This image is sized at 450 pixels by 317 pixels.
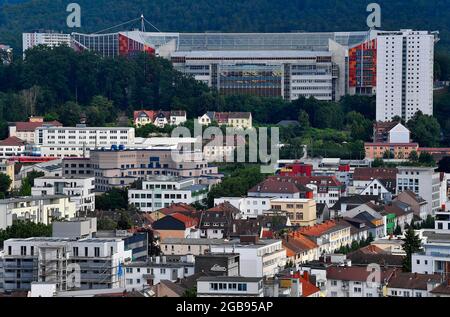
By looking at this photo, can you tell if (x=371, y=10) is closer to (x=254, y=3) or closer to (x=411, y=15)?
(x=411, y=15)

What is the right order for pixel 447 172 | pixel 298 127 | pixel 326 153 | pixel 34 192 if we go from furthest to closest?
pixel 298 127 < pixel 326 153 < pixel 447 172 < pixel 34 192

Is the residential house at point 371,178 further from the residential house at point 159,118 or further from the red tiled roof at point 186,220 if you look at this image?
the residential house at point 159,118

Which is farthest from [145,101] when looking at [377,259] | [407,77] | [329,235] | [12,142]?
[377,259]

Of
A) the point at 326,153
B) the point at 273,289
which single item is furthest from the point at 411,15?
the point at 273,289

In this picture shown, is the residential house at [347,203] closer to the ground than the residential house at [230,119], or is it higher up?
closer to the ground

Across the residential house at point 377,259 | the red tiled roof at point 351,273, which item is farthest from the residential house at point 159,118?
the red tiled roof at point 351,273

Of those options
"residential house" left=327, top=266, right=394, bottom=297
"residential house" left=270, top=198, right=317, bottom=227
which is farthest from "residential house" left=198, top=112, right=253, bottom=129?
"residential house" left=327, top=266, right=394, bottom=297
